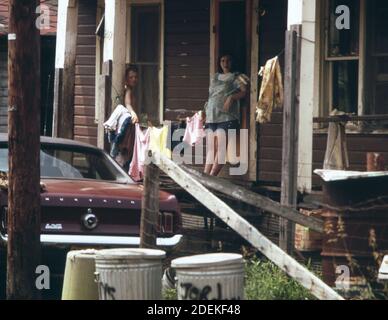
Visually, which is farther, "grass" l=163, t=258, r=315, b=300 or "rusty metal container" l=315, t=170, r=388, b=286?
"grass" l=163, t=258, r=315, b=300

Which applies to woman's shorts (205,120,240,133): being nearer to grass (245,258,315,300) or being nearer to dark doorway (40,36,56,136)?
grass (245,258,315,300)

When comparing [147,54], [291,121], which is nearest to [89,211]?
[291,121]

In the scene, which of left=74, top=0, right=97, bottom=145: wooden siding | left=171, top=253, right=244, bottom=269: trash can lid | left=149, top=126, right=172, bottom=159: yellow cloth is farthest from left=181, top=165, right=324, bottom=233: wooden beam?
left=74, top=0, right=97, bottom=145: wooden siding

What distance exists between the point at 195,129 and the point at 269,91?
245 centimetres

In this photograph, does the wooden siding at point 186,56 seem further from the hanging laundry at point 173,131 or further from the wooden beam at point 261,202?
the wooden beam at point 261,202

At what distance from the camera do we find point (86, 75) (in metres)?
20.2

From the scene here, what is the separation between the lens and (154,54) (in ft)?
61.3

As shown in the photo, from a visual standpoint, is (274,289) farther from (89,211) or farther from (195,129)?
(195,129)

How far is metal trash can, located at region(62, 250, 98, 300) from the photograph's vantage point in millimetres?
9688

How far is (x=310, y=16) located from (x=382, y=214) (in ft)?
13.7

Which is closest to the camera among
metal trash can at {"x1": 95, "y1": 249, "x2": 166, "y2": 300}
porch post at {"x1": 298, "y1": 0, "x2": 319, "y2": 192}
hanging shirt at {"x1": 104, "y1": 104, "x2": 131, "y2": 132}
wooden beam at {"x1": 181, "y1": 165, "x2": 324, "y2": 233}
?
metal trash can at {"x1": 95, "y1": 249, "x2": 166, "y2": 300}

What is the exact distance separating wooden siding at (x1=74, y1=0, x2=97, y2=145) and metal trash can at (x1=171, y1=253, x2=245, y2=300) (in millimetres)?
11345

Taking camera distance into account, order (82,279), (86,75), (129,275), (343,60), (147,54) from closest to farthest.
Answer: (129,275) < (82,279) < (343,60) < (147,54) < (86,75)
